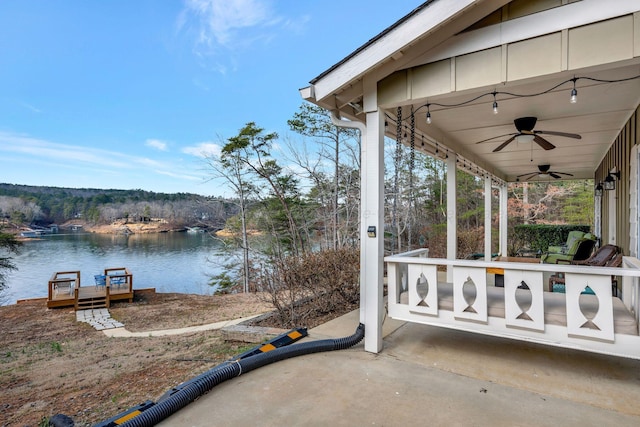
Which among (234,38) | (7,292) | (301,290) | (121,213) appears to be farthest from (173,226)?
(301,290)

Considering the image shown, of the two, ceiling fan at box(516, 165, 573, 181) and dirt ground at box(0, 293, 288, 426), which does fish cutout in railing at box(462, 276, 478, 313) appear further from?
ceiling fan at box(516, 165, 573, 181)

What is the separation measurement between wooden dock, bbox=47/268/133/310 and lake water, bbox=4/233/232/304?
10.1 feet

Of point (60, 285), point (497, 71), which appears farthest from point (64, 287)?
point (497, 71)

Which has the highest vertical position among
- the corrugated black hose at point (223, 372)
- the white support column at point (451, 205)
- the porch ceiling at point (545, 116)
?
the porch ceiling at point (545, 116)

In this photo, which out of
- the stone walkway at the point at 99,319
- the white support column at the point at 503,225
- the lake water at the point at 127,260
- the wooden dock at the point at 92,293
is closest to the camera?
the stone walkway at the point at 99,319

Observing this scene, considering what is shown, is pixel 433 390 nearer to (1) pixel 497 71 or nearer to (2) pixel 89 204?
(1) pixel 497 71

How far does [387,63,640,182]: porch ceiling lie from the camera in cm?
318

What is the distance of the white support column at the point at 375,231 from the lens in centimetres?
313

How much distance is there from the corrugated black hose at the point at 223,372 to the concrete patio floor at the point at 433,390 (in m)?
0.05

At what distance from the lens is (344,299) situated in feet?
16.6

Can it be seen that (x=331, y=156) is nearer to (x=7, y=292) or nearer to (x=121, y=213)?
(x=7, y=292)

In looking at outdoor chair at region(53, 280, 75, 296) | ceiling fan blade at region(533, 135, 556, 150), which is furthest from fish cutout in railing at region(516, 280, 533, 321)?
outdoor chair at region(53, 280, 75, 296)

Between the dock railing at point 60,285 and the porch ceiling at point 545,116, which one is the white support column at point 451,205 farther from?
the dock railing at point 60,285

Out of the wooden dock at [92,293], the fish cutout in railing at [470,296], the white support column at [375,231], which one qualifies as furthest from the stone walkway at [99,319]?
the fish cutout in railing at [470,296]
